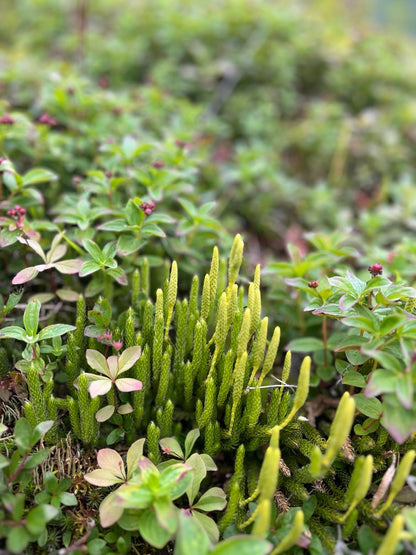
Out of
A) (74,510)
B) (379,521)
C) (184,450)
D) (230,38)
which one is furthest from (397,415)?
(230,38)

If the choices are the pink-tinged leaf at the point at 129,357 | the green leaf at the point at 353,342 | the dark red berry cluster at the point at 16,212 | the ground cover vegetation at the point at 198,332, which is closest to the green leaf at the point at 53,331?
the ground cover vegetation at the point at 198,332

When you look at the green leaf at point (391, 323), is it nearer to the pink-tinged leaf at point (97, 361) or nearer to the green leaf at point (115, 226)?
the pink-tinged leaf at point (97, 361)

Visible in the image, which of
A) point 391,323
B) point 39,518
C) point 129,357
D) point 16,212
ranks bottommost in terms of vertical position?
point 39,518

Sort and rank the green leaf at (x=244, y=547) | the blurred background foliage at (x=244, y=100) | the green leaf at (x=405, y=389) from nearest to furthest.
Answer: the green leaf at (x=244, y=547) → the green leaf at (x=405, y=389) → the blurred background foliage at (x=244, y=100)

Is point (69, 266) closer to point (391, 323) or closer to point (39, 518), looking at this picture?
point (39, 518)

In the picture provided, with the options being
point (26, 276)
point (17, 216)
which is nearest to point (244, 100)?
point (17, 216)

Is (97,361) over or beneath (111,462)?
over
